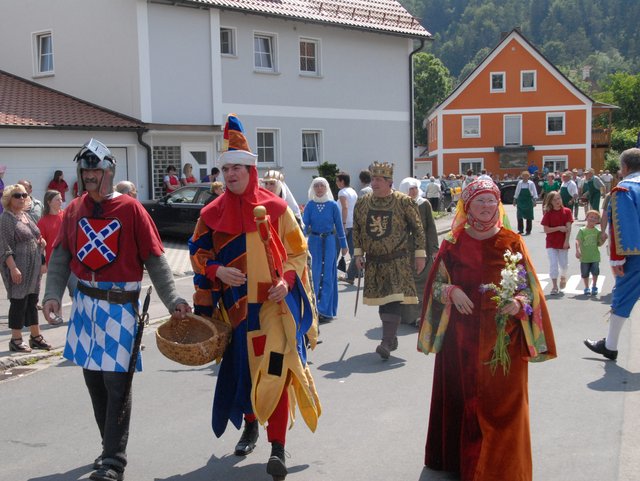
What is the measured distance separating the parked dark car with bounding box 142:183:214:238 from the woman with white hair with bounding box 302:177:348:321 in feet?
30.2

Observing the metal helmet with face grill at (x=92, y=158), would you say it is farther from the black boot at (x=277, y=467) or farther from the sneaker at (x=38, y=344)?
the sneaker at (x=38, y=344)

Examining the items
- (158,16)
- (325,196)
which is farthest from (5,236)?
(158,16)

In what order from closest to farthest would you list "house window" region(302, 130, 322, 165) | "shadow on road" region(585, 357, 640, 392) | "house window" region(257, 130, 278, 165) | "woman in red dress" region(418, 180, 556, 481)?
"woman in red dress" region(418, 180, 556, 481) < "shadow on road" region(585, 357, 640, 392) < "house window" region(257, 130, 278, 165) < "house window" region(302, 130, 322, 165)

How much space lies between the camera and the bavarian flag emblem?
4.81 meters

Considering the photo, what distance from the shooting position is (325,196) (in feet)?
33.2

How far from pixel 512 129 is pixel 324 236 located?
46.7 metres

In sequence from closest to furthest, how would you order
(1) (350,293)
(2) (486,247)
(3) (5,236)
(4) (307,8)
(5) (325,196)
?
(2) (486,247), (3) (5,236), (5) (325,196), (1) (350,293), (4) (307,8)

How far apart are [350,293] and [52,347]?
5.22 metres

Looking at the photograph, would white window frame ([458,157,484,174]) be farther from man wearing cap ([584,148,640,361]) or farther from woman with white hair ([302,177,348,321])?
man wearing cap ([584,148,640,361])

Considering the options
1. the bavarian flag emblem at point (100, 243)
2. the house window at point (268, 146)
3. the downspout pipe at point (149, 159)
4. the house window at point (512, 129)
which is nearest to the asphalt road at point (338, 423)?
the bavarian flag emblem at point (100, 243)

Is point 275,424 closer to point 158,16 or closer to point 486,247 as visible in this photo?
point 486,247

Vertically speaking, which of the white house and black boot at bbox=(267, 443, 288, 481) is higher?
the white house

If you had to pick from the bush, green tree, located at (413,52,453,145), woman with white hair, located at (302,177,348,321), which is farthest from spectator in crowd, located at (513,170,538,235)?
green tree, located at (413,52,453,145)

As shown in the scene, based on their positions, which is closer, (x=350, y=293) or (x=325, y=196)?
(x=325, y=196)
